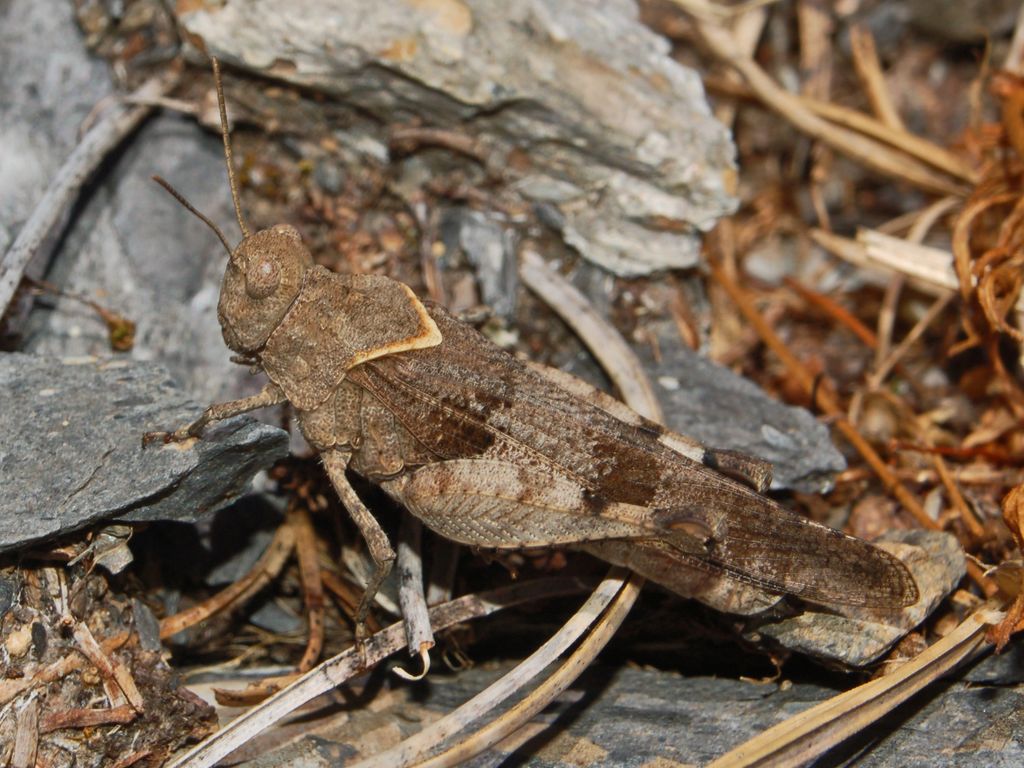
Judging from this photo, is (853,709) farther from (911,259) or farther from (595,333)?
(911,259)

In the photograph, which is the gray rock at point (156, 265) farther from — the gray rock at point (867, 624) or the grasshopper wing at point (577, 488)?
the gray rock at point (867, 624)

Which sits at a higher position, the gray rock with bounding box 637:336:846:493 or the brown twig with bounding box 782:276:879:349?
the brown twig with bounding box 782:276:879:349

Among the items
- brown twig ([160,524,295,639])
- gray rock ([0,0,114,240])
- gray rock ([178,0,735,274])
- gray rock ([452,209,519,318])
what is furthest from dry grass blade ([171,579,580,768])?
gray rock ([0,0,114,240])

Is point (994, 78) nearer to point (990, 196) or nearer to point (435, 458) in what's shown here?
point (990, 196)

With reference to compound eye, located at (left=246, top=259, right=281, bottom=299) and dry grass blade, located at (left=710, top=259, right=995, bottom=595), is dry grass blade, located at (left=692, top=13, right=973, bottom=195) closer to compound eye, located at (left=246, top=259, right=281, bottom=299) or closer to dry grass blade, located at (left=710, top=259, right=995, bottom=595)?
dry grass blade, located at (left=710, top=259, right=995, bottom=595)

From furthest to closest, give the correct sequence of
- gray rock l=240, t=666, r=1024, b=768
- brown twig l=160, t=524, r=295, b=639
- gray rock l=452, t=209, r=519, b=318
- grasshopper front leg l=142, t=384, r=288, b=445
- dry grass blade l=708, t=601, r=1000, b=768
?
gray rock l=452, t=209, r=519, b=318 → brown twig l=160, t=524, r=295, b=639 → grasshopper front leg l=142, t=384, r=288, b=445 → gray rock l=240, t=666, r=1024, b=768 → dry grass blade l=708, t=601, r=1000, b=768

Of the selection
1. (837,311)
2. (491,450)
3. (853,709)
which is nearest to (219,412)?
(491,450)
